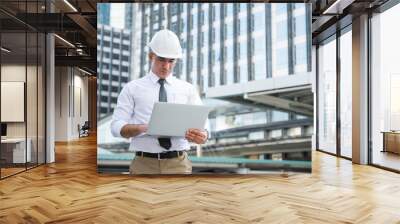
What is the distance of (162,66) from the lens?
567cm

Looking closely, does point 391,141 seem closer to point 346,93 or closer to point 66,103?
point 346,93

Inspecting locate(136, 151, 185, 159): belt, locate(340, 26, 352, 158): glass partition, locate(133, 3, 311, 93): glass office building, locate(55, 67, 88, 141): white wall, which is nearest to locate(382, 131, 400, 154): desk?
locate(340, 26, 352, 158): glass partition

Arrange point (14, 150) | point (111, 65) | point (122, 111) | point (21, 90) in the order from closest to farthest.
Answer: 1. point (122, 111)
2. point (111, 65)
3. point (14, 150)
4. point (21, 90)

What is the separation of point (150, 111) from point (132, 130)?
36 cm

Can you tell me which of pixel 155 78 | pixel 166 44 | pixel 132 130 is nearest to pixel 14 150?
pixel 132 130

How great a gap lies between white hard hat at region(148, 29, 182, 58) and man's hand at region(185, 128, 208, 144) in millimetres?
1106

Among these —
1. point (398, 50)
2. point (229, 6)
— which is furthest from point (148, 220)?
point (398, 50)

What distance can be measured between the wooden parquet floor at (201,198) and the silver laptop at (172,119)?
0.76 m

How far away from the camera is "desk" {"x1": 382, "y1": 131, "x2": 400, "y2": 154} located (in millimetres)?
6963

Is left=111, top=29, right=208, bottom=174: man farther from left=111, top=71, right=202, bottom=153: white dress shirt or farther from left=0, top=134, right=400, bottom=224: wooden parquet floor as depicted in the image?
left=0, top=134, right=400, bottom=224: wooden parquet floor

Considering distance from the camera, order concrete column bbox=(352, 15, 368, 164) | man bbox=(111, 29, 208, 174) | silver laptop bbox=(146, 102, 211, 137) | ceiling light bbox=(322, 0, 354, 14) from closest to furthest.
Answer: silver laptop bbox=(146, 102, 211, 137) → man bbox=(111, 29, 208, 174) → ceiling light bbox=(322, 0, 354, 14) → concrete column bbox=(352, 15, 368, 164)

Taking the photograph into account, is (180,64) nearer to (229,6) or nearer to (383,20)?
(229,6)

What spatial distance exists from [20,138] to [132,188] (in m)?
2.60

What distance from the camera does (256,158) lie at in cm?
620
